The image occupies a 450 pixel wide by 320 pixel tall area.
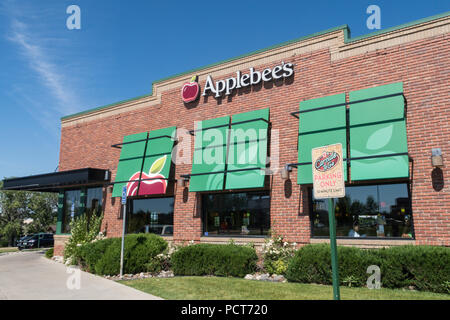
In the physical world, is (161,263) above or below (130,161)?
below

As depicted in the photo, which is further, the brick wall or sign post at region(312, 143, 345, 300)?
the brick wall

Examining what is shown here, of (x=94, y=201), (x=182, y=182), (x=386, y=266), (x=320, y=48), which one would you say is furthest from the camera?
(x=94, y=201)

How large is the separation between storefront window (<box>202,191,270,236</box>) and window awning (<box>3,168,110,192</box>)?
6.43m

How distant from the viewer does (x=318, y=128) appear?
11.9 meters

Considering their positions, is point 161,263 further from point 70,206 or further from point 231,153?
point 70,206

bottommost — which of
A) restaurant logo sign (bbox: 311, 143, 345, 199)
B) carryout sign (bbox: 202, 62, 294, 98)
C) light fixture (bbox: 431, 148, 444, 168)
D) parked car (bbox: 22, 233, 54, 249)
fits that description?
parked car (bbox: 22, 233, 54, 249)

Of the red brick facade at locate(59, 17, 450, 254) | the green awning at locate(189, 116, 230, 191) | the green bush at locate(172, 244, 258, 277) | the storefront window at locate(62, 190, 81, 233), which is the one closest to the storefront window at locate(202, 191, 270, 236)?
the red brick facade at locate(59, 17, 450, 254)

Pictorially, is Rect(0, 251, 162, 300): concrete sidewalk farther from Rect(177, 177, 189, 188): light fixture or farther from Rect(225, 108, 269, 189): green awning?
Rect(225, 108, 269, 189): green awning

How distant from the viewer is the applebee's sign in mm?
13547

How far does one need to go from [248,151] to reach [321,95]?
3352mm

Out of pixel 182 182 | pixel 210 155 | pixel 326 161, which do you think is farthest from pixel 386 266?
pixel 182 182

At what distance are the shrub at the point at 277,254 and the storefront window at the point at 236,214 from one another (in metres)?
0.89

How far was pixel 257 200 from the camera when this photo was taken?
13.3 m

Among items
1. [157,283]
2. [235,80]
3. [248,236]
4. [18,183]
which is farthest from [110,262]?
[18,183]
